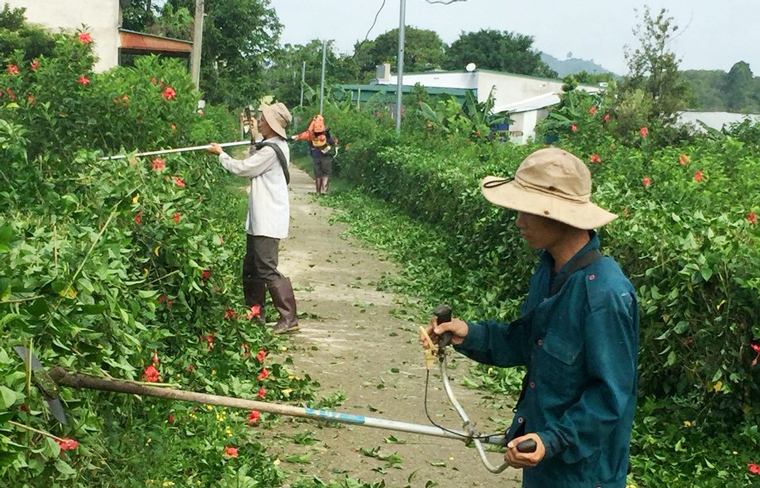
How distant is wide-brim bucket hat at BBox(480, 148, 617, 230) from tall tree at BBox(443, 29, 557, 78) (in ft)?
303

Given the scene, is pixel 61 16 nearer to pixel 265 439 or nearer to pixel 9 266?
pixel 265 439

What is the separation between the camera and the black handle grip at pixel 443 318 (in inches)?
158

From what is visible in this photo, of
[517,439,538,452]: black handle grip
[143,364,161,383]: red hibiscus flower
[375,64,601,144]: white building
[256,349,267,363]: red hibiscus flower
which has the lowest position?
[256,349,267,363]: red hibiscus flower

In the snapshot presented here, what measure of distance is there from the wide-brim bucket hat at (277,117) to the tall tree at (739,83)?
122 meters

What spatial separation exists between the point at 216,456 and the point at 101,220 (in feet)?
4.92

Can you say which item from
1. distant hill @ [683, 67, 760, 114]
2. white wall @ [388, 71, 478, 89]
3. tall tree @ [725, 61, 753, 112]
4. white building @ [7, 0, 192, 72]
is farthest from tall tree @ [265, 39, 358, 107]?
tall tree @ [725, 61, 753, 112]

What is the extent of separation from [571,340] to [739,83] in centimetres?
13460

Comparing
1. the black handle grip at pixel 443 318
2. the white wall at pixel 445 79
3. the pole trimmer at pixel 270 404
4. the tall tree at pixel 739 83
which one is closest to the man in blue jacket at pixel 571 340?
the pole trimmer at pixel 270 404

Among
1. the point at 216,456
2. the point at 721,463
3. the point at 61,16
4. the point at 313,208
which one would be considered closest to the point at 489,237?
the point at 721,463

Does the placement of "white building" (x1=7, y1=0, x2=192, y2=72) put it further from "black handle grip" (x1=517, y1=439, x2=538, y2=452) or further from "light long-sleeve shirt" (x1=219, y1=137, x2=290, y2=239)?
"black handle grip" (x1=517, y1=439, x2=538, y2=452)

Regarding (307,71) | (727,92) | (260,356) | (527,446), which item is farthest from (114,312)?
(727,92)

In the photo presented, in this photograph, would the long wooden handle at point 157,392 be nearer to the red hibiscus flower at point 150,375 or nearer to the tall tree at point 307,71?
the red hibiscus flower at point 150,375

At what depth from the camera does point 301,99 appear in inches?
2822

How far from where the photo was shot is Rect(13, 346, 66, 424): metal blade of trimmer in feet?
11.2
